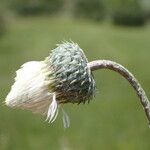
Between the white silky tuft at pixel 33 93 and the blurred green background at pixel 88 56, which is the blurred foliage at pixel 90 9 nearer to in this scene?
the blurred green background at pixel 88 56

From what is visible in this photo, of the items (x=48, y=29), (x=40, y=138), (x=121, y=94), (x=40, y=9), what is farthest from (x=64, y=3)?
(x=40, y=138)

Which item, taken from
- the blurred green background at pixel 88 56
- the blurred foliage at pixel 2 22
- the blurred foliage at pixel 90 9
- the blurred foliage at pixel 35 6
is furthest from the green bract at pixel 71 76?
the blurred foliage at pixel 35 6

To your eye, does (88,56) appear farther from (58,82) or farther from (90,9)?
(58,82)

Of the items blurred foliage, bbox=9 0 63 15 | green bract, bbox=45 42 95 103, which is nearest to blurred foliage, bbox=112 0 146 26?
blurred foliage, bbox=9 0 63 15

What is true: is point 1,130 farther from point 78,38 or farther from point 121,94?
point 78,38

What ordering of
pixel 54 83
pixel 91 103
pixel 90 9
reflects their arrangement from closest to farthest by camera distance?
pixel 54 83 → pixel 91 103 → pixel 90 9

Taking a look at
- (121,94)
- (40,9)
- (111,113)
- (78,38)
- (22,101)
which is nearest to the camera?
(22,101)

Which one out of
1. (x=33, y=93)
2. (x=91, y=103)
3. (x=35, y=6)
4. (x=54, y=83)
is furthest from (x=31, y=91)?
(x=35, y=6)
